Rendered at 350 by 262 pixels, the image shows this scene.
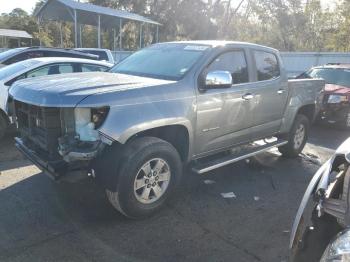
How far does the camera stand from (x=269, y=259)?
11.3 ft

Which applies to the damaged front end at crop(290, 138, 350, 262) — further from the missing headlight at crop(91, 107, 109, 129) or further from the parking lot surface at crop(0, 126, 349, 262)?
the missing headlight at crop(91, 107, 109, 129)

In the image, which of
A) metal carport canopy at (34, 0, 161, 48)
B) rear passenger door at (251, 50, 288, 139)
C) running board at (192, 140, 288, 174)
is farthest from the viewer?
metal carport canopy at (34, 0, 161, 48)

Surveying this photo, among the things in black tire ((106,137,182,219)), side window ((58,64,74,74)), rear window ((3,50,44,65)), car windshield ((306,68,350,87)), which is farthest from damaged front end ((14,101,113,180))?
car windshield ((306,68,350,87))

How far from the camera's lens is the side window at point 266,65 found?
218 inches

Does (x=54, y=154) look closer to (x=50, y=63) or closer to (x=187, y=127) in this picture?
(x=187, y=127)

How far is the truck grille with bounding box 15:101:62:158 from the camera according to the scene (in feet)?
12.2

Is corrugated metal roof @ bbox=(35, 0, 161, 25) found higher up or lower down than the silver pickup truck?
higher up

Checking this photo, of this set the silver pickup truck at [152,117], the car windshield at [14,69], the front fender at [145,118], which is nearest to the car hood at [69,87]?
the silver pickup truck at [152,117]

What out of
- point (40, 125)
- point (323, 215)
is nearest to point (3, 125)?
point (40, 125)

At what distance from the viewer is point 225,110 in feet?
15.7

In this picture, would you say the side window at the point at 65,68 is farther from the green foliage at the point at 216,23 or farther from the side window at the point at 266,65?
the green foliage at the point at 216,23

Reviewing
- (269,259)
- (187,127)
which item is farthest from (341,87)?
(269,259)

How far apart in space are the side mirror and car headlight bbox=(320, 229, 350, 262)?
2715 mm

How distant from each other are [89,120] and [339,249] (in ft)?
8.25
